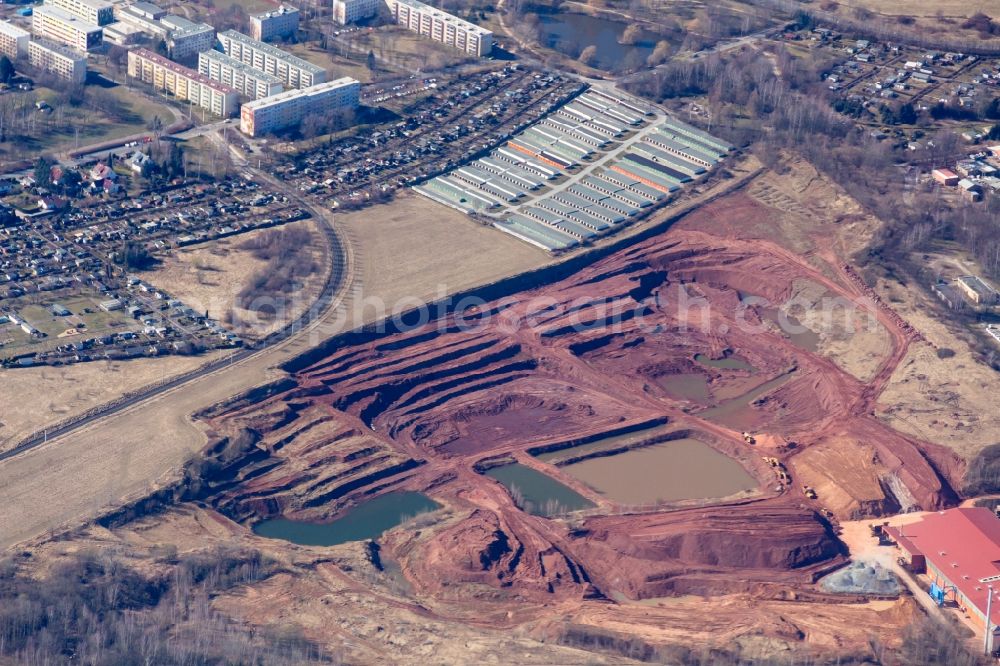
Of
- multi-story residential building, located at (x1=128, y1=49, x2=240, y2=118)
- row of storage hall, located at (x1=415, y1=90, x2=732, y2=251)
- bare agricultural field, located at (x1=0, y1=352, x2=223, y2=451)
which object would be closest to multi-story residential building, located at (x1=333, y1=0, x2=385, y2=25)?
multi-story residential building, located at (x1=128, y1=49, x2=240, y2=118)

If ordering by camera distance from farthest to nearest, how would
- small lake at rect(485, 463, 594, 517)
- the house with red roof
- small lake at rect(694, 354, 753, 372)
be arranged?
1. small lake at rect(694, 354, 753, 372)
2. small lake at rect(485, 463, 594, 517)
3. the house with red roof

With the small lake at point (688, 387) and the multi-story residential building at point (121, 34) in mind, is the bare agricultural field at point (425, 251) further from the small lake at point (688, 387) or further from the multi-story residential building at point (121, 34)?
the multi-story residential building at point (121, 34)

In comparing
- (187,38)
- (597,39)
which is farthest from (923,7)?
(187,38)

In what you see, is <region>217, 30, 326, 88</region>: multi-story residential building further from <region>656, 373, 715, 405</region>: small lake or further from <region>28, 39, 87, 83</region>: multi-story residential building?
<region>656, 373, 715, 405</region>: small lake

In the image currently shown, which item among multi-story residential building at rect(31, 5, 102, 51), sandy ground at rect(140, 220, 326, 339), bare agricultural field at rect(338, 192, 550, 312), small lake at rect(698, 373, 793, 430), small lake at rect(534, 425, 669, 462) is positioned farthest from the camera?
multi-story residential building at rect(31, 5, 102, 51)

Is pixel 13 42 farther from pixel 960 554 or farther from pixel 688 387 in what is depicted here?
pixel 960 554

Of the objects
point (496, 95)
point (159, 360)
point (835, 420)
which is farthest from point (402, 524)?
point (496, 95)
